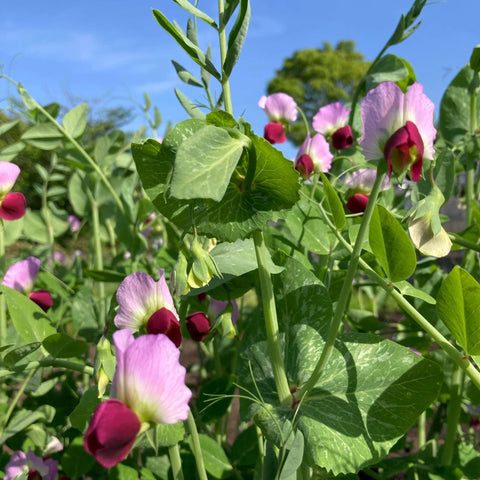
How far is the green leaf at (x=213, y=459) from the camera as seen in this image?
83cm

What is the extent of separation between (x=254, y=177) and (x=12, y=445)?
0.89 meters

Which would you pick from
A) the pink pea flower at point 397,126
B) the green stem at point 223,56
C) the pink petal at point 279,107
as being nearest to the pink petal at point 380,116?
the pink pea flower at point 397,126

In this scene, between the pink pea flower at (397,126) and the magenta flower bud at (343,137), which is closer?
the pink pea flower at (397,126)

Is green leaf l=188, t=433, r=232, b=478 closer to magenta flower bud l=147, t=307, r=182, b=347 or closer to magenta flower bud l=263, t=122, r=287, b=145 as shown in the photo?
magenta flower bud l=147, t=307, r=182, b=347

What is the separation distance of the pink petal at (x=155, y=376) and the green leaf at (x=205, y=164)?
4.1 inches

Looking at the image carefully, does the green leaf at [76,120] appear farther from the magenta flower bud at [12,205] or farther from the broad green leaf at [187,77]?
the broad green leaf at [187,77]

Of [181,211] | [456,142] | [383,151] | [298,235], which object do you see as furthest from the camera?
[456,142]

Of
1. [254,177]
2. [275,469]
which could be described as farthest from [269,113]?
[275,469]

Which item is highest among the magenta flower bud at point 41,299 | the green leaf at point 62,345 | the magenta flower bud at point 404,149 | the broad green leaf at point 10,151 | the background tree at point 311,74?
the background tree at point 311,74

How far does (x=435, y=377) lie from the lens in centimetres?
53

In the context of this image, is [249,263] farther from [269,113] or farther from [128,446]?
[269,113]

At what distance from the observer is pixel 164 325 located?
0.46 m

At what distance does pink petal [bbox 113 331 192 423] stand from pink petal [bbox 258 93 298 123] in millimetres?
851

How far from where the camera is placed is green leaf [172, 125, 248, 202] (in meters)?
0.37
